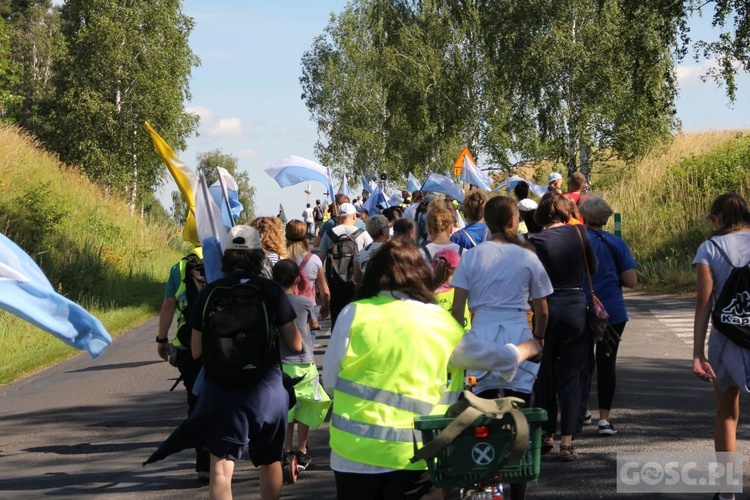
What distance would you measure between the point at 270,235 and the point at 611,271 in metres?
2.67

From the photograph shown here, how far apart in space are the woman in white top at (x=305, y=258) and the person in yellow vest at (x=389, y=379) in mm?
5319

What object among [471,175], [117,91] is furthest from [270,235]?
[117,91]

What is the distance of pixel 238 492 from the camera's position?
7840 mm

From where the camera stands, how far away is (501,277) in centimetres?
669

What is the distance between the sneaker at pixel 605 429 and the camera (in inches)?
359

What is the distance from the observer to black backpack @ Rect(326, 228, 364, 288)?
488 inches

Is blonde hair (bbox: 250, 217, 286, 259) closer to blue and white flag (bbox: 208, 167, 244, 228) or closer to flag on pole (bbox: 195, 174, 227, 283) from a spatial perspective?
blue and white flag (bbox: 208, 167, 244, 228)

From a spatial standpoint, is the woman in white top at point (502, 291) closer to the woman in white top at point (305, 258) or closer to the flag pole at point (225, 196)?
the flag pole at point (225, 196)

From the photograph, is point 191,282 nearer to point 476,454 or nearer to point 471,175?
point 476,454

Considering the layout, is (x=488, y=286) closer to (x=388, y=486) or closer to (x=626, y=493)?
(x=626, y=493)

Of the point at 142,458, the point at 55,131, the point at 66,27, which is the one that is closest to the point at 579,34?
the point at 55,131

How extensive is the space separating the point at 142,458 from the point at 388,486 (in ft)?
16.7

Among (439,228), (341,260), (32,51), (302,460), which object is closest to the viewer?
(302,460)

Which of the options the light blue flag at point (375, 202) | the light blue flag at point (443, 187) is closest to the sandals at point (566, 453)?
the light blue flag at point (443, 187)
